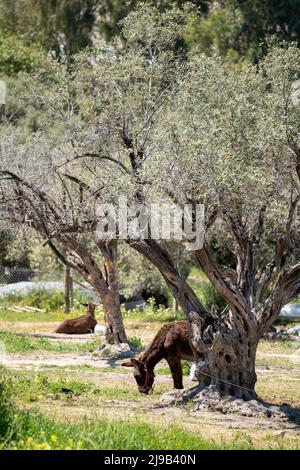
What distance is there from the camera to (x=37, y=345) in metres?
22.3

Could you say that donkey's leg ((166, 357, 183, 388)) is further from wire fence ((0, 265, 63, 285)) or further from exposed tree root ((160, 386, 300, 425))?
wire fence ((0, 265, 63, 285))

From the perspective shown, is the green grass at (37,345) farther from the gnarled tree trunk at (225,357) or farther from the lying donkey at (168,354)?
the gnarled tree trunk at (225,357)

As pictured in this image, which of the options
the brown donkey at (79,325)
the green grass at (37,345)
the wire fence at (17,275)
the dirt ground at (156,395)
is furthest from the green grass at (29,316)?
the green grass at (37,345)

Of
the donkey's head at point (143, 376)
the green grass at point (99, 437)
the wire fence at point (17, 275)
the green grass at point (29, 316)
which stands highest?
the wire fence at point (17, 275)

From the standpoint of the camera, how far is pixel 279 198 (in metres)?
15.2

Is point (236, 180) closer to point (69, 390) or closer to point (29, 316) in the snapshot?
point (69, 390)

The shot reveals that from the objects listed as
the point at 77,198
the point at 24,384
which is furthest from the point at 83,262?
the point at 24,384

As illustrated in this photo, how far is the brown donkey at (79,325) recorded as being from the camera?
26016mm

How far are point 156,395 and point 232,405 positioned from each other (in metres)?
1.82

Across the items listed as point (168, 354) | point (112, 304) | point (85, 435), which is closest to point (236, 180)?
point (168, 354)

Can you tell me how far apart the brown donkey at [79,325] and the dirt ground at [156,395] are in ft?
1.35

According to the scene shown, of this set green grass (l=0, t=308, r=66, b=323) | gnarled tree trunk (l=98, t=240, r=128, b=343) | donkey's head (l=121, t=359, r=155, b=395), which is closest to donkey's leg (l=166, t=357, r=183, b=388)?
donkey's head (l=121, t=359, r=155, b=395)

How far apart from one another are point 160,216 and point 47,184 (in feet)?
9.23

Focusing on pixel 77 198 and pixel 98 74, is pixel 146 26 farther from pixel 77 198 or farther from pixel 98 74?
pixel 77 198
